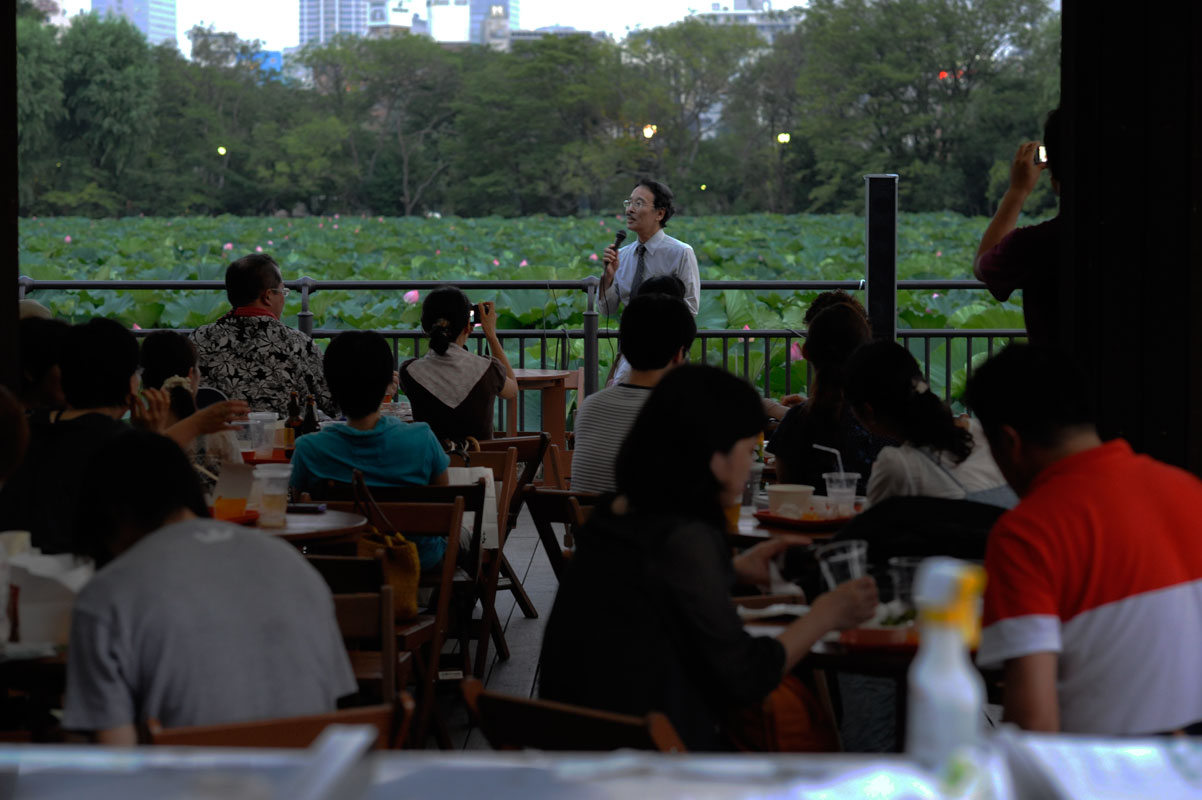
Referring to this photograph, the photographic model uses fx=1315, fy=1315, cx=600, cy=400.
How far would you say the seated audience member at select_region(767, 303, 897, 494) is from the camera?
3.63 metres

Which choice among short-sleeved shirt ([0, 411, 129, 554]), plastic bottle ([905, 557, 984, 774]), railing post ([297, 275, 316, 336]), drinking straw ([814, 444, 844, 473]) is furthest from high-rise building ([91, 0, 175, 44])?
plastic bottle ([905, 557, 984, 774])

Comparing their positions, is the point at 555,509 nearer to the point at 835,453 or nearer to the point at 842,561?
the point at 835,453

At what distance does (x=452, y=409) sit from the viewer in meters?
5.00

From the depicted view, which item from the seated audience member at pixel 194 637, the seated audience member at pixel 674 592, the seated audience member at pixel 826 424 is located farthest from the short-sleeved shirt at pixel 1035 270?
the seated audience member at pixel 194 637

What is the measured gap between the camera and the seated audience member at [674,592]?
190cm

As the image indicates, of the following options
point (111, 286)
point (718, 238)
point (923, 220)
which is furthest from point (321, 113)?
point (111, 286)

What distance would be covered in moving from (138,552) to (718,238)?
24996 millimetres

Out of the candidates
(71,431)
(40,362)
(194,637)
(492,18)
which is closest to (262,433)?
(40,362)

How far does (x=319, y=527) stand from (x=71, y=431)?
2.18 feet

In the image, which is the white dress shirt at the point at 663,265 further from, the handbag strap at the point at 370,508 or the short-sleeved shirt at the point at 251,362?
the handbag strap at the point at 370,508

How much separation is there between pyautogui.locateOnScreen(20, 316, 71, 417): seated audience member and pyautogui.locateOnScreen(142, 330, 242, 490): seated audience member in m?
0.32

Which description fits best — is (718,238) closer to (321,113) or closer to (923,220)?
(923,220)

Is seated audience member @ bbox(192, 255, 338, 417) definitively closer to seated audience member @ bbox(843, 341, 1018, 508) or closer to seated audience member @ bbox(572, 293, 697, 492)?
seated audience member @ bbox(572, 293, 697, 492)

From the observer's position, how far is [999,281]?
373 centimetres
